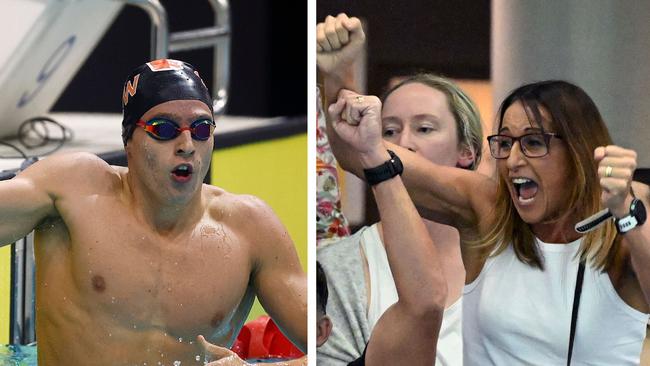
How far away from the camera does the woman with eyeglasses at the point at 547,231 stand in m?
3.58

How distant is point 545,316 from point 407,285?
40 cm

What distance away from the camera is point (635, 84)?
362cm

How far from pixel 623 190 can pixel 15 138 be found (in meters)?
1.84

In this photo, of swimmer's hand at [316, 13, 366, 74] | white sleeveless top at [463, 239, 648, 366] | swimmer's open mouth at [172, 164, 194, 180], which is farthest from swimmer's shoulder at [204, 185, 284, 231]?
white sleeveless top at [463, 239, 648, 366]

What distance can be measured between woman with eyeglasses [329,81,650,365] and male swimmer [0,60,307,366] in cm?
47

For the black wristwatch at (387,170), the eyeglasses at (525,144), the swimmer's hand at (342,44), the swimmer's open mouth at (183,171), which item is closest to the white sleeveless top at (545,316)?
the eyeglasses at (525,144)

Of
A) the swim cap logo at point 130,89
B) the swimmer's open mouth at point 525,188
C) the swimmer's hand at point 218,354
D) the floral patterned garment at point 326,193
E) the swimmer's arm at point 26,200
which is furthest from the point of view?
the floral patterned garment at point 326,193

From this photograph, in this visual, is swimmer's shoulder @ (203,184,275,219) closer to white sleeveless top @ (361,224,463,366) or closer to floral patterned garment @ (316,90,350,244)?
floral patterned garment @ (316,90,350,244)

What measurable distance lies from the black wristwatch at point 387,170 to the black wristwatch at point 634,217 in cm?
63

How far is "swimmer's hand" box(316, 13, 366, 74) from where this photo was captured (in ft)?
12.1

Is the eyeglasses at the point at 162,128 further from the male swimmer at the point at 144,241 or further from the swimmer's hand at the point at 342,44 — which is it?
the swimmer's hand at the point at 342,44

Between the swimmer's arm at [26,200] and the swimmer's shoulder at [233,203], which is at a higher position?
the swimmer's arm at [26,200]

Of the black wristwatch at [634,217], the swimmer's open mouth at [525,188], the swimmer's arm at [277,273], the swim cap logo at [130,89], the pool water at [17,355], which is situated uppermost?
the swim cap logo at [130,89]

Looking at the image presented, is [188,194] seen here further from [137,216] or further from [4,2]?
[4,2]
